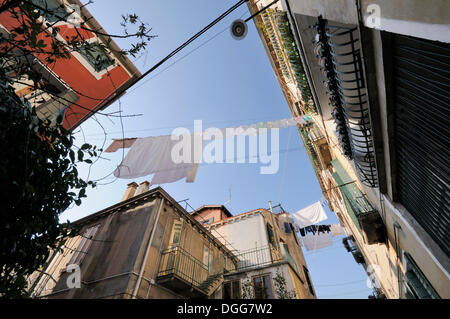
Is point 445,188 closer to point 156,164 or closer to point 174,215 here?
point 156,164

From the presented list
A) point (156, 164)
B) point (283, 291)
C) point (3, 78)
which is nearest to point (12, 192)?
point (3, 78)

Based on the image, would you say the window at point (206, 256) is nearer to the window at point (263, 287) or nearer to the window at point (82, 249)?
the window at point (263, 287)

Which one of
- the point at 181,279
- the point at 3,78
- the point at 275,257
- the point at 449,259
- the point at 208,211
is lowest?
the point at 449,259

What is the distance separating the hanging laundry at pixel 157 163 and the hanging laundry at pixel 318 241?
13.1 meters

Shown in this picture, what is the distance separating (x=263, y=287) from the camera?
10.3 m

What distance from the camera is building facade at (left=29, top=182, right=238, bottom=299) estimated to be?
8047 mm

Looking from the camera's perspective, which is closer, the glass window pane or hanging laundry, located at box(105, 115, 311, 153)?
hanging laundry, located at box(105, 115, 311, 153)

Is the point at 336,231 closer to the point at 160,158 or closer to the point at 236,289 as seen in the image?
the point at 236,289

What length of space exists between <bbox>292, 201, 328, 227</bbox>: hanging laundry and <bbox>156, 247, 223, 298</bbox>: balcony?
6.85 m

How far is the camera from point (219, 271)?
38.2 ft

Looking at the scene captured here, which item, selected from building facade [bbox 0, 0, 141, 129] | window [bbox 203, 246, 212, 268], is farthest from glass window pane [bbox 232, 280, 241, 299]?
building facade [bbox 0, 0, 141, 129]

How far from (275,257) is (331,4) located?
41.9ft

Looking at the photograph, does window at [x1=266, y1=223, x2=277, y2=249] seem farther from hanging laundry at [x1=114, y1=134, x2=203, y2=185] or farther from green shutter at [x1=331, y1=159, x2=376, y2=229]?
hanging laundry at [x1=114, y1=134, x2=203, y2=185]

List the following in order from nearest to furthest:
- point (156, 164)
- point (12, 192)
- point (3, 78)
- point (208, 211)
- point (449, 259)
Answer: point (12, 192) < point (3, 78) < point (449, 259) < point (156, 164) < point (208, 211)
